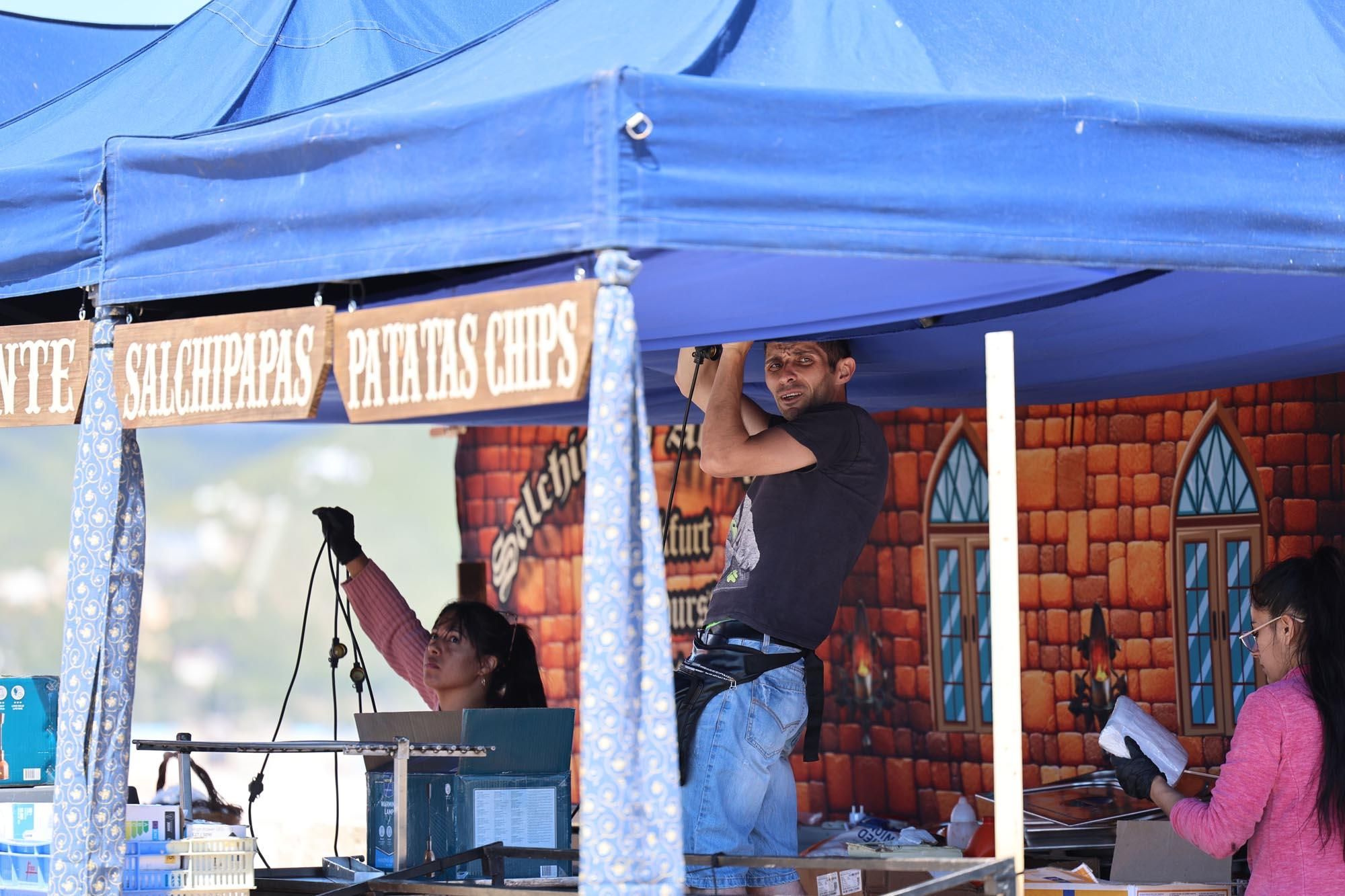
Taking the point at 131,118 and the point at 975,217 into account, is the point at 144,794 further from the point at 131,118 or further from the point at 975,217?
the point at 975,217

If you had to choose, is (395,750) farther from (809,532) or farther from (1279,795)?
(1279,795)

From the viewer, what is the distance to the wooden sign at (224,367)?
2.90 m

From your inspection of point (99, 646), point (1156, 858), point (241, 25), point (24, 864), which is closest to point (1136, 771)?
point (1156, 858)

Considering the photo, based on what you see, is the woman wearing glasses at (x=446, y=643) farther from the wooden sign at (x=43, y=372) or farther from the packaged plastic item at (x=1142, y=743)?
the packaged plastic item at (x=1142, y=743)

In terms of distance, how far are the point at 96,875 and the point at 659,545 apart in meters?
1.37

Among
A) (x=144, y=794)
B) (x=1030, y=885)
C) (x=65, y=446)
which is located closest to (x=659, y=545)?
(x=1030, y=885)

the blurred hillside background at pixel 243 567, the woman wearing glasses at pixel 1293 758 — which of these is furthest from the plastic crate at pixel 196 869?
the blurred hillside background at pixel 243 567

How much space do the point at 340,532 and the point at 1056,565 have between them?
7.48 ft

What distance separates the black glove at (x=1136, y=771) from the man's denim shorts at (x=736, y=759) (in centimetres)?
71

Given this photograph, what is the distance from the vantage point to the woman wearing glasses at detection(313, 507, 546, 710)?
4.98 m

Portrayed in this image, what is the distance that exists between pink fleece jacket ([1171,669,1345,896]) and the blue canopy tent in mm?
883

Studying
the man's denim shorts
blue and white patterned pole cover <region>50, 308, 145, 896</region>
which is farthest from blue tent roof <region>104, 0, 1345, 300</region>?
the man's denim shorts

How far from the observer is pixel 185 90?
410cm

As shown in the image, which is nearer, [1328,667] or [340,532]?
→ [1328,667]
